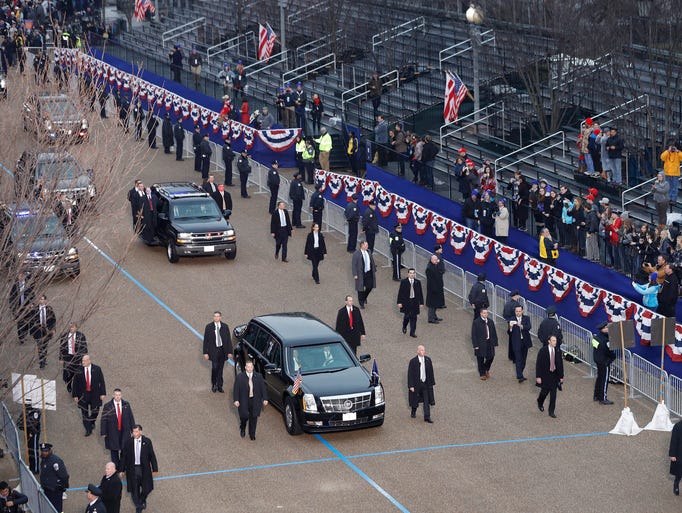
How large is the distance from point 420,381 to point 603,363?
366 centimetres

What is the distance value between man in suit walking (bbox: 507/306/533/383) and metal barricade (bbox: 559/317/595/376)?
1413mm

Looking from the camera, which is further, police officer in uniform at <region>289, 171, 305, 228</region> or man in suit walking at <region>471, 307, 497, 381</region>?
police officer in uniform at <region>289, 171, 305, 228</region>

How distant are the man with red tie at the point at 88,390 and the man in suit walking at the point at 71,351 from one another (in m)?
0.67

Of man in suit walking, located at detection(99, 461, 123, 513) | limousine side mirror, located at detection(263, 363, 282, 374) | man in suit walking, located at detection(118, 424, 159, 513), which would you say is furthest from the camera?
limousine side mirror, located at detection(263, 363, 282, 374)

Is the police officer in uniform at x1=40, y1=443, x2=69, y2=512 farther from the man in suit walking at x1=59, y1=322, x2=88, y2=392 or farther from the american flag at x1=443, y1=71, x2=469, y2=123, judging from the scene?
the american flag at x1=443, y1=71, x2=469, y2=123

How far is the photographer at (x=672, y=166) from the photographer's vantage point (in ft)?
121

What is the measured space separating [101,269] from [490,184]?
1026cm

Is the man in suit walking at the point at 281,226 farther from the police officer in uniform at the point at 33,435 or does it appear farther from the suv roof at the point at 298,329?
the police officer in uniform at the point at 33,435

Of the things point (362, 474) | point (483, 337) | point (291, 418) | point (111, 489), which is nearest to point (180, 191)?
point (483, 337)

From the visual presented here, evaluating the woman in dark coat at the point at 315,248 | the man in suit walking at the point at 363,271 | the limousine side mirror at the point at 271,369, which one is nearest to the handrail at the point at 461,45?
the woman in dark coat at the point at 315,248

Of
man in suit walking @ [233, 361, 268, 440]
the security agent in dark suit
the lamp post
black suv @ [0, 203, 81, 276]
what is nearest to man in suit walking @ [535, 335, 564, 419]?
man in suit walking @ [233, 361, 268, 440]

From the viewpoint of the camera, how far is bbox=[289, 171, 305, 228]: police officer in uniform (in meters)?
38.4

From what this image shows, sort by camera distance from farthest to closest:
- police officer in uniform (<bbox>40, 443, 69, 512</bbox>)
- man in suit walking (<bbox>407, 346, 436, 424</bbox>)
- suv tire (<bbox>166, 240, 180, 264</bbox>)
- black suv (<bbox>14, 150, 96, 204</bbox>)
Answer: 1. suv tire (<bbox>166, 240, 180, 264</bbox>)
2. man in suit walking (<bbox>407, 346, 436, 424</bbox>)
3. black suv (<bbox>14, 150, 96, 204</bbox>)
4. police officer in uniform (<bbox>40, 443, 69, 512</bbox>)

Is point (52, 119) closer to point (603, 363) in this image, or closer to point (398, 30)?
point (603, 363)
